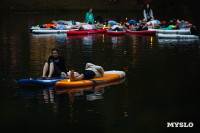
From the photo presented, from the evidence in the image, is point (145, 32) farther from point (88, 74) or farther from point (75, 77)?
point (75, 77)

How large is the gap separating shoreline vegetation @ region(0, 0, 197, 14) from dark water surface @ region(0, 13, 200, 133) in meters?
38.2

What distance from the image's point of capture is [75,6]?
214ft

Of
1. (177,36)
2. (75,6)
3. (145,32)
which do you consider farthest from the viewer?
(75,6)

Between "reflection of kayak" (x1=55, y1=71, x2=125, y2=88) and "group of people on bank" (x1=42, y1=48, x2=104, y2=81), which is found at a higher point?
"group of people on bank" (x1=42, y1=48, x2=104, y2=81)

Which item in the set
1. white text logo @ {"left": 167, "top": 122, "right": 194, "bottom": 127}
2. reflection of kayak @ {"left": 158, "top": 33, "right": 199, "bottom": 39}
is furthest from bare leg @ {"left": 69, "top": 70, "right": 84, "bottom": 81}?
reflection of kayak @ {"left": 158, "top": 33, "right": 199, "bottom": 39}

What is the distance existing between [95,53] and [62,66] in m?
8.03

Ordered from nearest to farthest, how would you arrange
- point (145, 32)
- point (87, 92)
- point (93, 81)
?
point (87, 92) < point (93, 81) < point (145, 32)

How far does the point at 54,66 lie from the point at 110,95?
2.39m

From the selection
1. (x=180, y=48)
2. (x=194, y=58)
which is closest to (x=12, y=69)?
(x=194, y=58)

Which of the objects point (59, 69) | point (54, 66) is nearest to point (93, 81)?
point (59, 69)

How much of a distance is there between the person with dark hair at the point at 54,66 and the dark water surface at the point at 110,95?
26.3 inches

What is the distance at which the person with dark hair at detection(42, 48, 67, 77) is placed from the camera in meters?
15.6

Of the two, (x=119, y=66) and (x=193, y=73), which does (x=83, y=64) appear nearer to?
(x=119, y=66)

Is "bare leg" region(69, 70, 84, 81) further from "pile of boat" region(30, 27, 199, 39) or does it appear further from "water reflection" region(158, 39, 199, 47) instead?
"pile of boat" region(30, 27, 199, 39)
